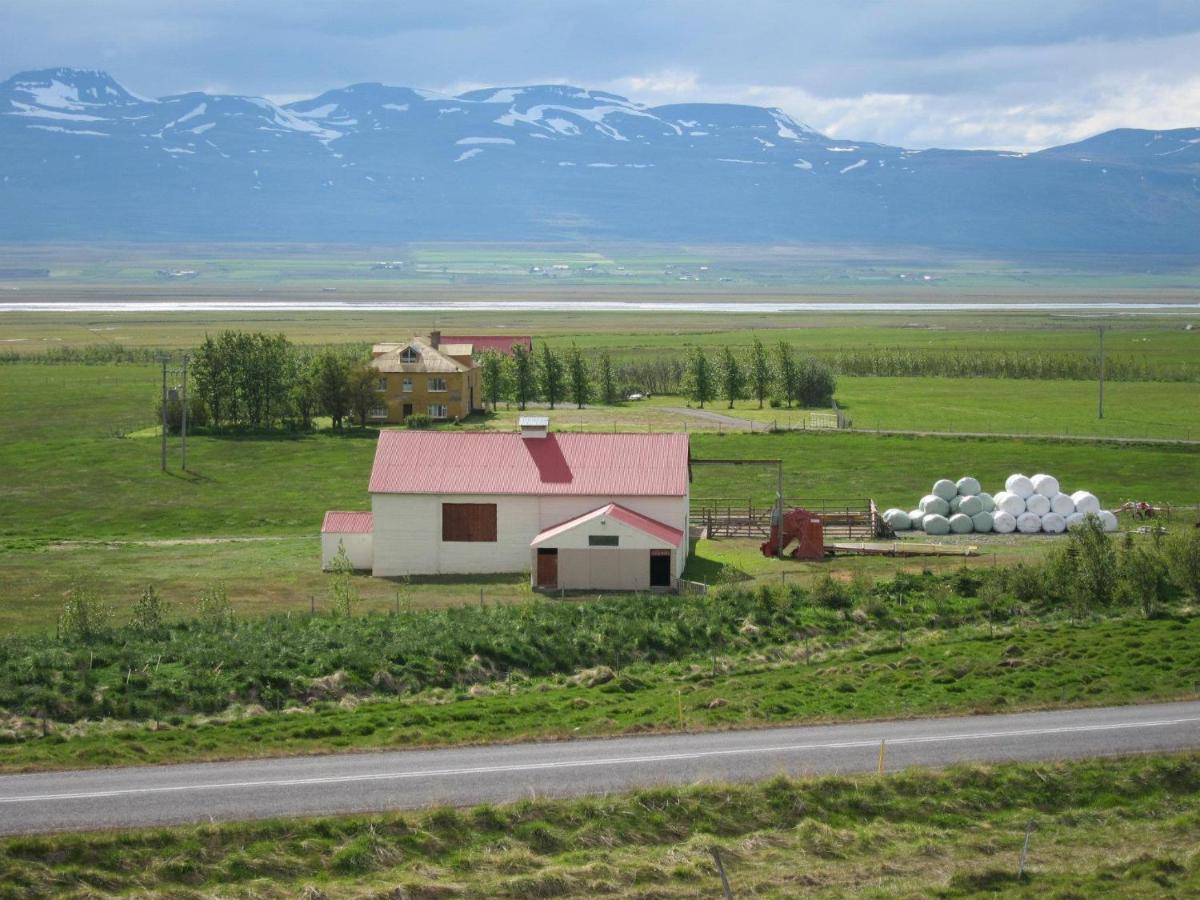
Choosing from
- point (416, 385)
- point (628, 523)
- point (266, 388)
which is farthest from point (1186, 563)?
point (416, 385)

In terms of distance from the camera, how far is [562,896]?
20.3m

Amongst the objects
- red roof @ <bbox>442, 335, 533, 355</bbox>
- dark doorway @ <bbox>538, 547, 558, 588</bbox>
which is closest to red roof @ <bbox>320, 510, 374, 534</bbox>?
dark doorway @ <bbox>538, 547, 558, 588</bbox>

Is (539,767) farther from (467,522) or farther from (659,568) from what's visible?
(467,522)

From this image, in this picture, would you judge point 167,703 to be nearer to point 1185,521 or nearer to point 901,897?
point 901,897

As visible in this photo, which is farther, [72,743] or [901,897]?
[72,743]

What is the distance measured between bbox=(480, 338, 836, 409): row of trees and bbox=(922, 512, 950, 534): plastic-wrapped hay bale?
49838mm

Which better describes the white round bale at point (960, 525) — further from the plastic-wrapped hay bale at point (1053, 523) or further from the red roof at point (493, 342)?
the red roof at point (493, 342)

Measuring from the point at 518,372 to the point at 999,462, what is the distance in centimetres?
4259

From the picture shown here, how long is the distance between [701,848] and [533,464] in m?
30.1

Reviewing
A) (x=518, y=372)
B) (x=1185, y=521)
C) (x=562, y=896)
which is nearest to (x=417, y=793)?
(x=562, y=896)

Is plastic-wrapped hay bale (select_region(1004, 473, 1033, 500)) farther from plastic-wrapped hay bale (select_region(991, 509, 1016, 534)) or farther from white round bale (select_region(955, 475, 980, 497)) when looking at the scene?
white round bale (select_region(955, 475, 980, 497))

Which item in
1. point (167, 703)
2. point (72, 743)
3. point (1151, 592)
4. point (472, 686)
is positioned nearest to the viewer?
point (72, 743)

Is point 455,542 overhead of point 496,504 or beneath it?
beneath

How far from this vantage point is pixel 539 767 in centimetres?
2519
